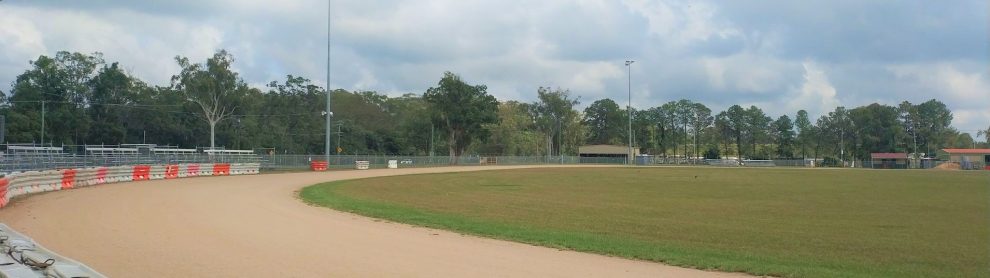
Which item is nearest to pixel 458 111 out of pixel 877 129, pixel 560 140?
pixel 560 140

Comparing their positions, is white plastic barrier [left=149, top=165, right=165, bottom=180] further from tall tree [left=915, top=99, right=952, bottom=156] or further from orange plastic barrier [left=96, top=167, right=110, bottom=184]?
tall tree [left=915, top=99, right=952, bottom=156]

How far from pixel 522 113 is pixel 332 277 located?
150159mm

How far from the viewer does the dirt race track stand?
32.7ft

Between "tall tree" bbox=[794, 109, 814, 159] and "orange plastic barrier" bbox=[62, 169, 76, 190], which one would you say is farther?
"tall tree" bbox=[794, 109, 814, 159]

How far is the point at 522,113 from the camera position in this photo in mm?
159000

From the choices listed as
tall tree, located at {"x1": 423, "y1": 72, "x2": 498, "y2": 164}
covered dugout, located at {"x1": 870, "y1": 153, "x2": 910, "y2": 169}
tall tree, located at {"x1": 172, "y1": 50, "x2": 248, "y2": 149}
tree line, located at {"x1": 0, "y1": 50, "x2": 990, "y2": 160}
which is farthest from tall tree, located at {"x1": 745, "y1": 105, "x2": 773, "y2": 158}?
tall tree, located at {"x1": 172, "y1": 50, "x2": 248, "y2": 149}

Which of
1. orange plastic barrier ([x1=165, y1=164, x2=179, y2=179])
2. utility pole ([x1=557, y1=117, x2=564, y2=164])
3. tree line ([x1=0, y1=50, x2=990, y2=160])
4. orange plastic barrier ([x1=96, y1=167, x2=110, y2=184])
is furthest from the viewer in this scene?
utility pole ([x1=557, y1=117, x2=564, y2=164])

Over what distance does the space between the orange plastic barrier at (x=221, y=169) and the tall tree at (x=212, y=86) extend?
35226 millimetres

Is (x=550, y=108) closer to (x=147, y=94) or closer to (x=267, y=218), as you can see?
(x=147, y=94)

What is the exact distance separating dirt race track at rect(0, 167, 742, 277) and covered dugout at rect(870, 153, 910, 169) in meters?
120

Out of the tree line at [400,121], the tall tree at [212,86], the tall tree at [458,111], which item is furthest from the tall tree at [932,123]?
the tall tree at [212,86]

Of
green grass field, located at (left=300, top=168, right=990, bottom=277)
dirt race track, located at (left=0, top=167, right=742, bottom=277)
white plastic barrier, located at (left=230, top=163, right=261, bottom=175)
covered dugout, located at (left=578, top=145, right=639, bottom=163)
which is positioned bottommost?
green grass field, located at (left=300, top=168, right=990, bottom=277)

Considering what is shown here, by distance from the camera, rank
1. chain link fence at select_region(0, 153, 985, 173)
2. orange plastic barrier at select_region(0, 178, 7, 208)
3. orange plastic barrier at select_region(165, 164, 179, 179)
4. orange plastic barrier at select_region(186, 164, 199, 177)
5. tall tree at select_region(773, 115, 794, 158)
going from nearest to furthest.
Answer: orange plastic barrier at select_region(0, 178, 7, 208)
chain link fence at select_region(0, 153, 985, 173)
orange plastic barrier at select_region(165, 164, 179, 179)
orange plastic barrier at select_region(186, 164, 199, 177)
tall tree at select_region(773, 115, 794, 158)

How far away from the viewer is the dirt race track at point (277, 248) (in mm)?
9977
